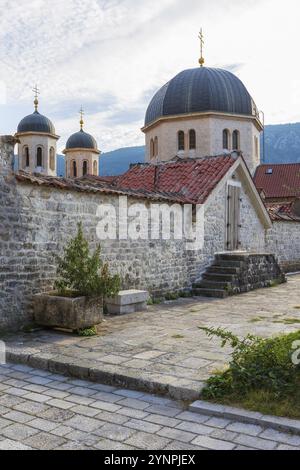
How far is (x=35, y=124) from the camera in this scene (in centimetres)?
4153

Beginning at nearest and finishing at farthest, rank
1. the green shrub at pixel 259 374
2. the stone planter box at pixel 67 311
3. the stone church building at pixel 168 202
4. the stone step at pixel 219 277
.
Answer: the green shrub at pixel 259 374
the stone planter box at pixel 67 311
the stone church building at pixel 168 202
the stone step at pixel 219 277

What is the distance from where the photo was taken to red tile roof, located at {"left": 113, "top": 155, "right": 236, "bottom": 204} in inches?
496

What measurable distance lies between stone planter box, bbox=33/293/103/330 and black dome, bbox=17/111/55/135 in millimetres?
36710

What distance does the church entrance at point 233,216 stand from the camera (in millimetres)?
13789

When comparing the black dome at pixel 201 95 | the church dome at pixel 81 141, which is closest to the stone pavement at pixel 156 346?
the black dome at pixel 201 95

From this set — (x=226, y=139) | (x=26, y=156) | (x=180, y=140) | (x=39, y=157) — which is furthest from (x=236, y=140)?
(x=26, y=156)

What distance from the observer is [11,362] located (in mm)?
5914

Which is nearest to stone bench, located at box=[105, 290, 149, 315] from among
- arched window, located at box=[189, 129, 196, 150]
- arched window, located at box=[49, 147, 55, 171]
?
arched window, located at box=[189, 129, 196, 150]

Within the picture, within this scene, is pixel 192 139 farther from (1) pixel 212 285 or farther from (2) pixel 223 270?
(1) pixel 212 285

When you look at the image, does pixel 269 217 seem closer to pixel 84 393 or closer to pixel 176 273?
pixel 176 273

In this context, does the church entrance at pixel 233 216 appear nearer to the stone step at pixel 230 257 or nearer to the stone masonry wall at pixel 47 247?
the stone step at pixel 230 257

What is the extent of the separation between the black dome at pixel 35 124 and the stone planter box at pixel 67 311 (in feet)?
120

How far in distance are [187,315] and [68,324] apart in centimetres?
258
